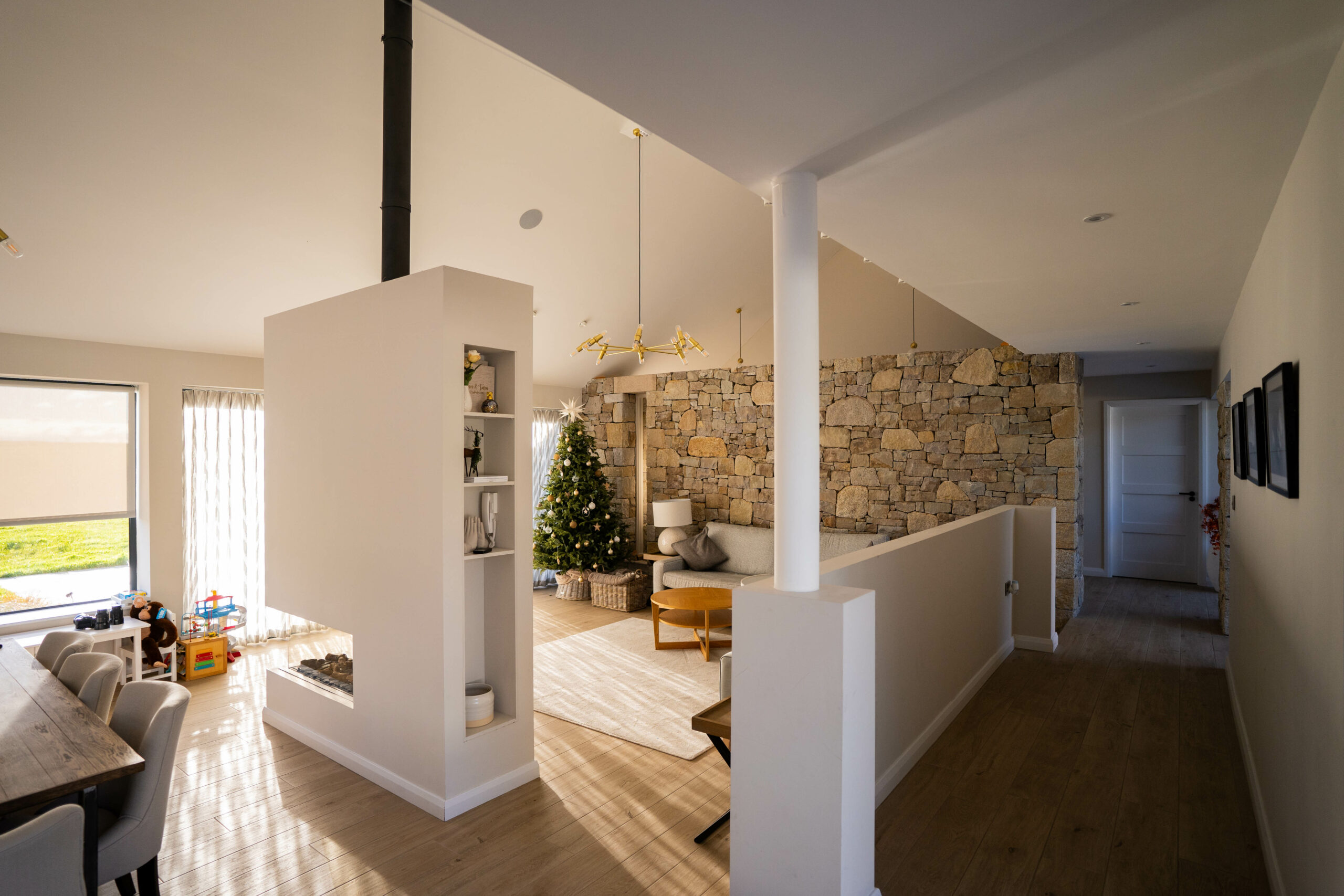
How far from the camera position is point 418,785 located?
295 centimetres

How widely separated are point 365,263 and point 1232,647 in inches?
238

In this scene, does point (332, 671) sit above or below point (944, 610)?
below

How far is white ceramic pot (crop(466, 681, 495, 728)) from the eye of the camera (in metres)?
3.02

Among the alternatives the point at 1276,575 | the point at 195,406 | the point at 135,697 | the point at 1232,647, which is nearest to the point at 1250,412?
the point at 1276,575

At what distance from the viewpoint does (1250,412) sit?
2908 millimetres

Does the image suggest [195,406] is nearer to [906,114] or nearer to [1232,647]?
[906,114]

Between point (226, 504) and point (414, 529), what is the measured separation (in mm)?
3234

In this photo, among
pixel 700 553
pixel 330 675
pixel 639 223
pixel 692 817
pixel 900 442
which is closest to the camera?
pixel 692 817

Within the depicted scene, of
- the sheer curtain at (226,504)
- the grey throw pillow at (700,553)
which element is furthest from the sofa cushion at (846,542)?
the sheer curtain at (226,504)

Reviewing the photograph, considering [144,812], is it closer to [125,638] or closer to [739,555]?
[125,638]

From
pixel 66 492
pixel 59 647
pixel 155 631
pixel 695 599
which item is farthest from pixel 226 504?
pixel 695 599

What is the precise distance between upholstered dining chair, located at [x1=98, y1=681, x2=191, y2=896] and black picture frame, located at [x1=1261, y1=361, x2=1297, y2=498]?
3.45 m

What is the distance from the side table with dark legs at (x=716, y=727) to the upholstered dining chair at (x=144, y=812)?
66.5 inches

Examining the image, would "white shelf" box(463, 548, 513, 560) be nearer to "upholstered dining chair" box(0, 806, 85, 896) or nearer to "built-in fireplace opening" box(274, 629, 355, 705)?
"built-in fireplace opening" box(274, 629, 355, 705)
